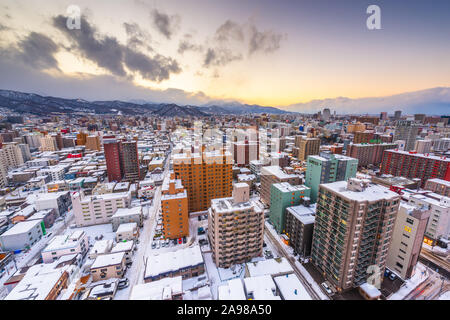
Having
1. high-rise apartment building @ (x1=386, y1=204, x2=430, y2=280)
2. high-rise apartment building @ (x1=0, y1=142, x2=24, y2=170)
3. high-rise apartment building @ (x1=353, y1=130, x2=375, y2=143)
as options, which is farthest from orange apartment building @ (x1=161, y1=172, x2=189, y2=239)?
high-rise apartment building @ (x1=353, y1=130, x2=375, y2=143)

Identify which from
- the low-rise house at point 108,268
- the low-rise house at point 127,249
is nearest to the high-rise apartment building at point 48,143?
the low-rise house at point 127,249

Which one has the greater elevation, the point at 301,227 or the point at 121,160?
the point at 121,160

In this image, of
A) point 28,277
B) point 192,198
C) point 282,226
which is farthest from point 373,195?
point 28,277

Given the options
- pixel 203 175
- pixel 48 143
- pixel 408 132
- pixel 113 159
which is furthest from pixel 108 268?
pixel 408 132

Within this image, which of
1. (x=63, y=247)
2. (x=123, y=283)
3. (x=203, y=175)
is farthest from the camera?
(x=203, y=175)

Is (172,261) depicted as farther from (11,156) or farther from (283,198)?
(11,156)

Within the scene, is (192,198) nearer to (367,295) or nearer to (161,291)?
(161,291)

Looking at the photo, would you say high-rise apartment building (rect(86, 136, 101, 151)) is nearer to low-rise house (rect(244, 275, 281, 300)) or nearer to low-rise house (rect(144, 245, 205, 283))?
low-rise house (rect(144, 245, 205, 283))
